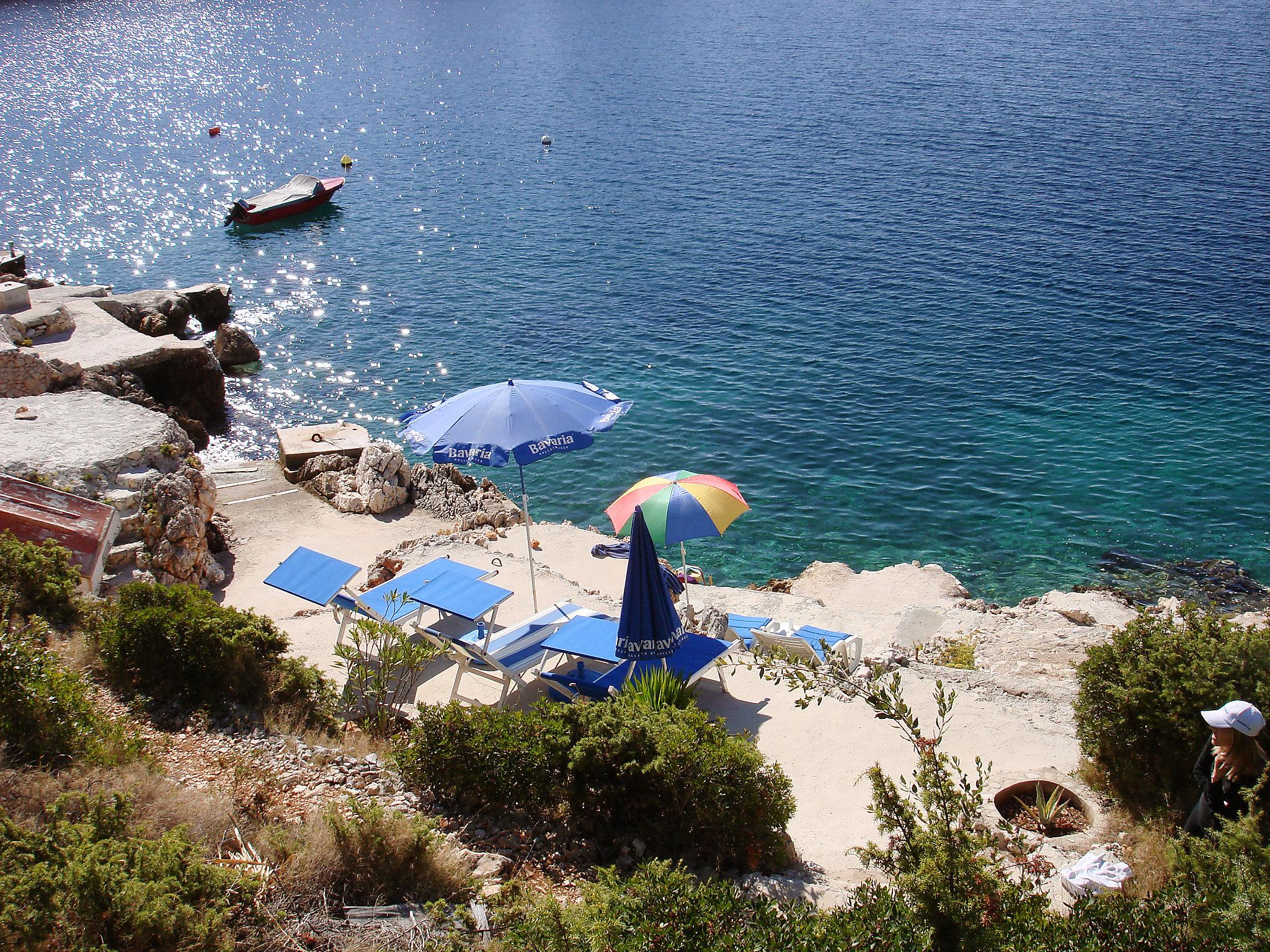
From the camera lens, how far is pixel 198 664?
9.56m

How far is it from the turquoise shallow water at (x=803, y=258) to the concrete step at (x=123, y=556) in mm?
9418

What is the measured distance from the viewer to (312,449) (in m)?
21.2

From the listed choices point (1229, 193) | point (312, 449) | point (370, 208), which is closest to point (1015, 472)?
point (312, 449)

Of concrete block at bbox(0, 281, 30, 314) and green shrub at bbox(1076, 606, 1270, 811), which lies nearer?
green shrub at bbox(1076, 606, 1270, 811)

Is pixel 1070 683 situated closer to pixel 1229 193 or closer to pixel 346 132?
pixel 1229 193

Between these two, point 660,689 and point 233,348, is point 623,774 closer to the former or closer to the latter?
point 660,689

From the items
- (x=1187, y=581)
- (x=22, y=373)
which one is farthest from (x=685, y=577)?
(x=22, y=373)

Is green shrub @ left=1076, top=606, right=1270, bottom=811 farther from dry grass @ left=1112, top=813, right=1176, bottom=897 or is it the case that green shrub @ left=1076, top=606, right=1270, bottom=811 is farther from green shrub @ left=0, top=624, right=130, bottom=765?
green shrub @ left=0, top=624, right=130, bottom=765

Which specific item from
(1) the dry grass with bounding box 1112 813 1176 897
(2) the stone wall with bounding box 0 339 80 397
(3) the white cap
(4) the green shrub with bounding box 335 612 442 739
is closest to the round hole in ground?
(1) the dry grass with bounding box 1112 813 1176 897

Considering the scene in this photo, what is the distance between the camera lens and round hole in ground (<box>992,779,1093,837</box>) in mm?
8594

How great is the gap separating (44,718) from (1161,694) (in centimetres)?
976

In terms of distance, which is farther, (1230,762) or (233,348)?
(233,348)

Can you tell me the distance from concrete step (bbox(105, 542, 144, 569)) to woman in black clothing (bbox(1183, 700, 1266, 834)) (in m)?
14.5

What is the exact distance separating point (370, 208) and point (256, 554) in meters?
32.5
